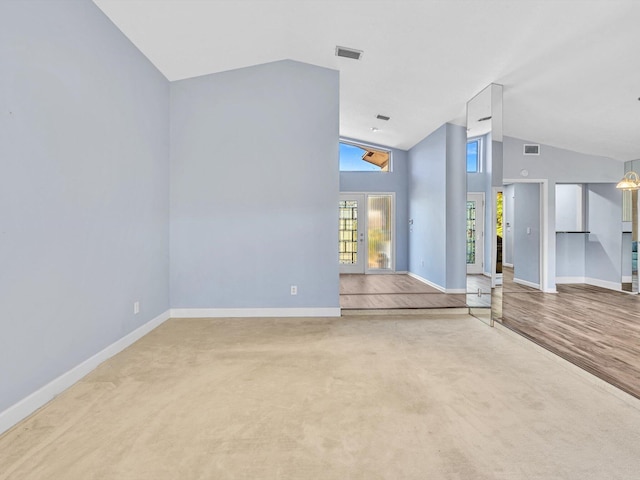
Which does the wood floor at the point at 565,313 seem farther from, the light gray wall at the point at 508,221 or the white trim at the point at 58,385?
the white trim at the point at 58,385

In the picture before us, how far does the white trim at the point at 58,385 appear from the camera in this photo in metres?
2.10

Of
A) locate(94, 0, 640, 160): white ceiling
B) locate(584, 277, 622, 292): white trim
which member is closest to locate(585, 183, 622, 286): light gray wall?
locate(584, 277, 622, 292): white trim

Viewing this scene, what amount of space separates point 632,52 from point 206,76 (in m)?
4.65

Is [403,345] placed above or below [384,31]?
below

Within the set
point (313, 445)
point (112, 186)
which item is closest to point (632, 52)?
point (313, 445)

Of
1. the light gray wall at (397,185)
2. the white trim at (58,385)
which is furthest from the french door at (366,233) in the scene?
the white trim at (58,385)

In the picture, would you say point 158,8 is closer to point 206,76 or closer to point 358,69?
point 206,76

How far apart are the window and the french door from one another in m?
3.50

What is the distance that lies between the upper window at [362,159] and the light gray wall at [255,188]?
395cm

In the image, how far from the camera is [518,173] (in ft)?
21.2

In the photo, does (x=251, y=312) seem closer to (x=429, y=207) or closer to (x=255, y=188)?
(x=255, y=188)

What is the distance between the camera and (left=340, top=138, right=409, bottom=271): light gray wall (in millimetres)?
8516

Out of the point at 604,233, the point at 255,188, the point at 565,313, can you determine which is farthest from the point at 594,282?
the point at 255,188

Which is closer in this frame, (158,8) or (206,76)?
(158,8)
